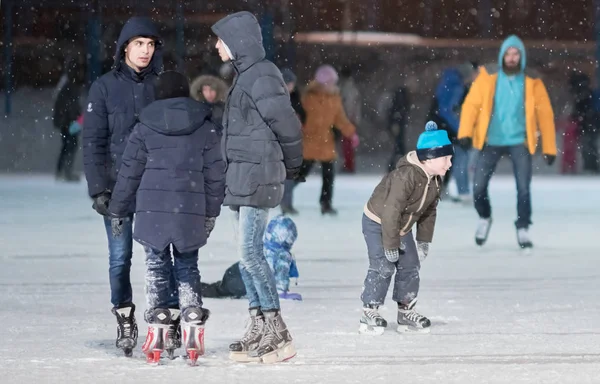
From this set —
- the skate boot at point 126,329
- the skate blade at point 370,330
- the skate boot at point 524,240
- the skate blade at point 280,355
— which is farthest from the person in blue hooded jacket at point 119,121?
the skate boot at point 524,240

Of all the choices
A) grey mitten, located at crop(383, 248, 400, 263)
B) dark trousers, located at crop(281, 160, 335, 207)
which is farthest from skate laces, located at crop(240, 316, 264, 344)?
dark trousers, located at crop(281, 160, 335, 207)

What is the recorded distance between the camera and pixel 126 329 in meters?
5.98

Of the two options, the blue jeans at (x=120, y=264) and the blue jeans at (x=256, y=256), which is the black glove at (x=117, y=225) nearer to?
the blue jeans at (x=120, y=264)

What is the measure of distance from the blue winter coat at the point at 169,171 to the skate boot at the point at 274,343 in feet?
1.56

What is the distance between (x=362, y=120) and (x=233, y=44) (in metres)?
21.4

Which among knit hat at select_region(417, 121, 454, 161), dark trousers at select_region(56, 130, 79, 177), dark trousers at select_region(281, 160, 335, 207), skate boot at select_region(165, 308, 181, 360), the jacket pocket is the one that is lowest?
dark trousers at select_region(56, 130, 79, 177)

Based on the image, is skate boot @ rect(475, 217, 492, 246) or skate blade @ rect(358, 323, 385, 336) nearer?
skate blade @ rect(358, 323, 385, 336)

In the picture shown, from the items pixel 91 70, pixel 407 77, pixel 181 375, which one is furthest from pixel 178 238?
pixel 407 77

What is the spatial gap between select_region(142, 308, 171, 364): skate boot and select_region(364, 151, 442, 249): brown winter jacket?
49.9 inches

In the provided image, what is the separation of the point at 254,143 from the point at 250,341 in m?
0.84

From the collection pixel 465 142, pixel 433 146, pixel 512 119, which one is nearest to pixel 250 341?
pixel 433 146

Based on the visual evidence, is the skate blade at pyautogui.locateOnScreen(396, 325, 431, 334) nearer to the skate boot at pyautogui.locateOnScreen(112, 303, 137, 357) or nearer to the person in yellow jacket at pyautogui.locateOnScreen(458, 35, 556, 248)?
the skate boot at pyautogui.locateOnScreen(112, 303, 137, 357)

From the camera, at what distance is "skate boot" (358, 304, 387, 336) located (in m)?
6.55

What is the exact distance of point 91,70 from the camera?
24328 mm
